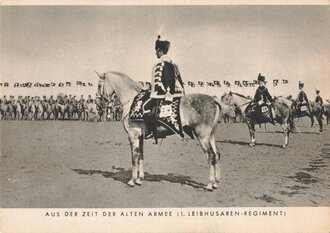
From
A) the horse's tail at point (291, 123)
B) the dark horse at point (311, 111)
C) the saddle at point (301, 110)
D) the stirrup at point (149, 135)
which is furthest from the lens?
the horse's tail at point (291, 123)

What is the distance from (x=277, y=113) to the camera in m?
7.93

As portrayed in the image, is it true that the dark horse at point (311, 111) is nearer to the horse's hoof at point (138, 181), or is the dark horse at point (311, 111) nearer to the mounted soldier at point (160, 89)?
the mounted soldier at point (160, 89)

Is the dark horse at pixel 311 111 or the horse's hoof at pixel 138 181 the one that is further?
the dark horse at pixel 311 111

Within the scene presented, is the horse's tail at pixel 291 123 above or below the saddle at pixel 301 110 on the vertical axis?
below

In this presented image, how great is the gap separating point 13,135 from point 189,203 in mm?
2544

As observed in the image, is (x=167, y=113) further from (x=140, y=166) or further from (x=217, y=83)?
(x=217, y=83)

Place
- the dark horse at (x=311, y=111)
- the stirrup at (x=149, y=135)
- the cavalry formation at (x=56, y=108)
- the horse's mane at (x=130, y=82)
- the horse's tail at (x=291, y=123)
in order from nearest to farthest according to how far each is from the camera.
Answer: the stirrup at (x=149, y=135)
the horse's mane at (x=130, y=82)
the cavalry formation at (x=56, y=108)
the dark horse at (x=311, y=111)
the horse's tail at (x=291, y=123)

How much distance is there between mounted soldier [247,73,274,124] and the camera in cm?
700

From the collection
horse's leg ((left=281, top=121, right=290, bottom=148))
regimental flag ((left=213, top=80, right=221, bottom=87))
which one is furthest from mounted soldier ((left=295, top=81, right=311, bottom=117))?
regimental flag ((left=213, top=80, right=221, bottom=87))

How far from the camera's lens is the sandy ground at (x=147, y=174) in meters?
6.41

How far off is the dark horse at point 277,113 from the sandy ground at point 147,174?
620mm

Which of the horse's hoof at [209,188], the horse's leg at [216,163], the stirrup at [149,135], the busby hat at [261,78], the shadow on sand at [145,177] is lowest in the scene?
the horse's hoof at [209,188]

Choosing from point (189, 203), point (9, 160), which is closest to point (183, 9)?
point (189, 203)

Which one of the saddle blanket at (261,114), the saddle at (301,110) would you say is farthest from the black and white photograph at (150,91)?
the saddle blanket at (261,114)
